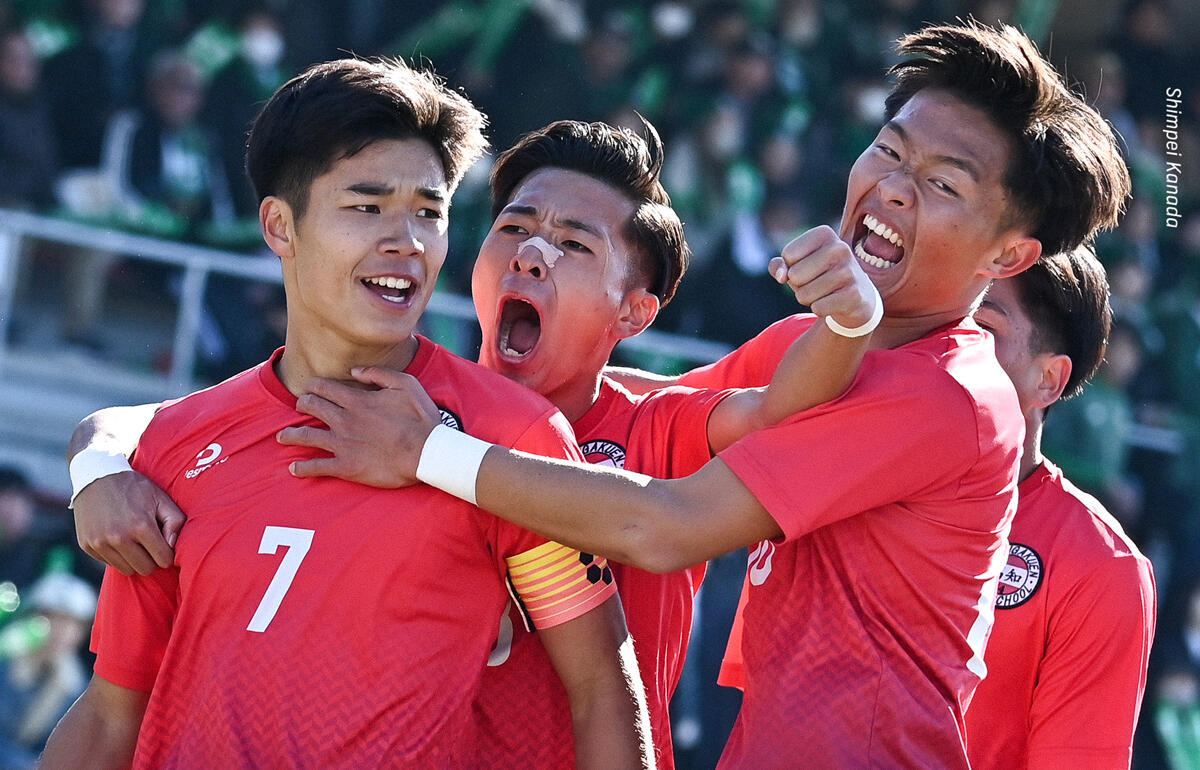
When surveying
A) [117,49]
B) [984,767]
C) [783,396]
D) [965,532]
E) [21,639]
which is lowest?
[21,639]

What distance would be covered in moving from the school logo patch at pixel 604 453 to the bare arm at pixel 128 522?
923 mm

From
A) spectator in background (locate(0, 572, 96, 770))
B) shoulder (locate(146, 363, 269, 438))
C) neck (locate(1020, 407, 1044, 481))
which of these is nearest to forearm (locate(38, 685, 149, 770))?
shoulder (locate(146, 363, 269, 438))

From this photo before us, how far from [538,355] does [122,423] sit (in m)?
0.94

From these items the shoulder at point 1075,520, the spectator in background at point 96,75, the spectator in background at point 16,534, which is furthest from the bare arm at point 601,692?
the spectator in background at point 96,75

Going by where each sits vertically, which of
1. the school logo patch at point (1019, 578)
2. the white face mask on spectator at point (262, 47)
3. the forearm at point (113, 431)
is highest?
the white face mask on spectator at point (262, 47)

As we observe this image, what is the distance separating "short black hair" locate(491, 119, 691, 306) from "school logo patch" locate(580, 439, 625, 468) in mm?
515

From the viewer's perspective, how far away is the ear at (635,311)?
3.52 m

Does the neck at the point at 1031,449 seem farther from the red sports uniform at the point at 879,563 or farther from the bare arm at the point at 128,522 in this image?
the bare arm at the point at 128,522

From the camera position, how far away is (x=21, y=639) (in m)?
6.44

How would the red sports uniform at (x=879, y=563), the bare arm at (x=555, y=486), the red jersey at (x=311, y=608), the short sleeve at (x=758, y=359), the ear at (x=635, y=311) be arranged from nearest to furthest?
the red jersey at (x=311, y=608)
the bare arm at (x=555, y=486)
the red sports uniform at (x=879, y=563)
the short sleeve at (x=758, y=359)
the ear at (x=635, y=311)

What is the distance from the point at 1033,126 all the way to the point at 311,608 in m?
1.83

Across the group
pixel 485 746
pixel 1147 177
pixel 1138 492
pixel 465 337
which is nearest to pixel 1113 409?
pixel 1138 492

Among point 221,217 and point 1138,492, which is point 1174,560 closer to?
point 1138,492

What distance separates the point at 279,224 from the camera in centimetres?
291
